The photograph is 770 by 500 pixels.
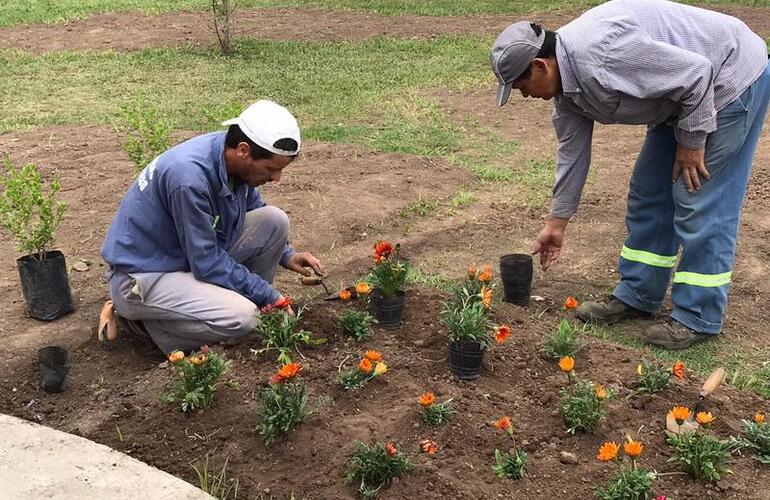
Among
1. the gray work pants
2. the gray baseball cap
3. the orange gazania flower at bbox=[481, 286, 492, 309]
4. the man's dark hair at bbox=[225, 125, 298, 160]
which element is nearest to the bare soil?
the gray work pants

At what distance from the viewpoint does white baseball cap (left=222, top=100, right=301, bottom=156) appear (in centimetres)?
401

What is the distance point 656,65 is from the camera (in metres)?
3.99

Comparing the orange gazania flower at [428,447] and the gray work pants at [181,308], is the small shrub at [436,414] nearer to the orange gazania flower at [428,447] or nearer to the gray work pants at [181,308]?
the orange gazania flower at [428,447]

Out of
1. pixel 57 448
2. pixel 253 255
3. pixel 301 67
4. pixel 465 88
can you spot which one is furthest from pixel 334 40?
pixel 57 448

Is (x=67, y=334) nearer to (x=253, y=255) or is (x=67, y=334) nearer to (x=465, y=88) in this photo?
(x=253, y=255)

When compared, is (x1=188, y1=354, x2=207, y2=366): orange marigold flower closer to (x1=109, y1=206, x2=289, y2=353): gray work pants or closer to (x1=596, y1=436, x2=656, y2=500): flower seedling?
(x1=109, y1=206, x2=289, y2=353): gray work pants

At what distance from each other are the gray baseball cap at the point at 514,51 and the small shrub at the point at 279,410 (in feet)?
5.50

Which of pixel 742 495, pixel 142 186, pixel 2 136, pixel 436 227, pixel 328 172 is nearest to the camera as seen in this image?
pixel 742 495

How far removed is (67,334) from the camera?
4.66m

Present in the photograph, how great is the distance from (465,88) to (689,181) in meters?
5.57

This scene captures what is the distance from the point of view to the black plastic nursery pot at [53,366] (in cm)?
405

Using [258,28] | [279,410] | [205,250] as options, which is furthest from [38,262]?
[258,28]

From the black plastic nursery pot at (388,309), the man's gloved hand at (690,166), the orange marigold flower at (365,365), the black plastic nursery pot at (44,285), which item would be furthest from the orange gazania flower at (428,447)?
the black plastic nursery pot at (44,285)

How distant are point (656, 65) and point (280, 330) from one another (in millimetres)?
2146
